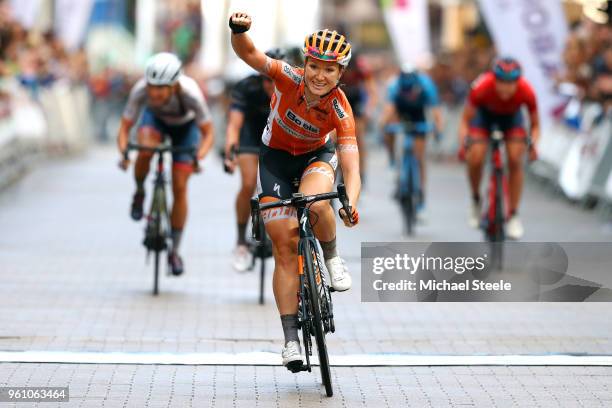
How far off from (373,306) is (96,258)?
367 cm

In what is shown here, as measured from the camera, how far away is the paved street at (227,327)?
8.12 m

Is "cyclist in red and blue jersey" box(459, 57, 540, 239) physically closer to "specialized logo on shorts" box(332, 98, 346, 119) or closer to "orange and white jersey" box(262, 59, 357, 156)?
"orange and white jersey" box(262, 59, 357, 156)

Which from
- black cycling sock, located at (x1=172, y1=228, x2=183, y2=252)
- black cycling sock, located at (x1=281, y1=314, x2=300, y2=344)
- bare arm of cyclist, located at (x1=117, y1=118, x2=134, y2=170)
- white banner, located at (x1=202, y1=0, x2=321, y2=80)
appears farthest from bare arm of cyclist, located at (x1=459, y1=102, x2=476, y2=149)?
white banner, located at (x1=202, y1=0, x2=321, y2=80)

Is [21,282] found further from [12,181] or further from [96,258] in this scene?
[12,181]

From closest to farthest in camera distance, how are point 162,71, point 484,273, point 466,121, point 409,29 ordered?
1. point 484,273
2. point 162,71
3. point 466,121
4. point 409,29

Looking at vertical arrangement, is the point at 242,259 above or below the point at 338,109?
below

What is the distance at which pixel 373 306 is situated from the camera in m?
11.6

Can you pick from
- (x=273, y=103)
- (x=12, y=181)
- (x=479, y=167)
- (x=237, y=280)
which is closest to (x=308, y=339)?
(x=273, y=103)

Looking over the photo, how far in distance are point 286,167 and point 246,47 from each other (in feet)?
2.77

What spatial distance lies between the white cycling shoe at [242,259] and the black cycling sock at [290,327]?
12.6ft

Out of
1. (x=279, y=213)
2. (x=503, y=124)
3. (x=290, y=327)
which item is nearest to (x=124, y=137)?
(x=503, y=124)

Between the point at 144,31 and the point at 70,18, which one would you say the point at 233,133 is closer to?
the point at 70,18

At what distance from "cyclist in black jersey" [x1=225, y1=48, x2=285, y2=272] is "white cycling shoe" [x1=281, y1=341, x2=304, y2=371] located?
4033 mm

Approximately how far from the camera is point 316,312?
7.92 meters
